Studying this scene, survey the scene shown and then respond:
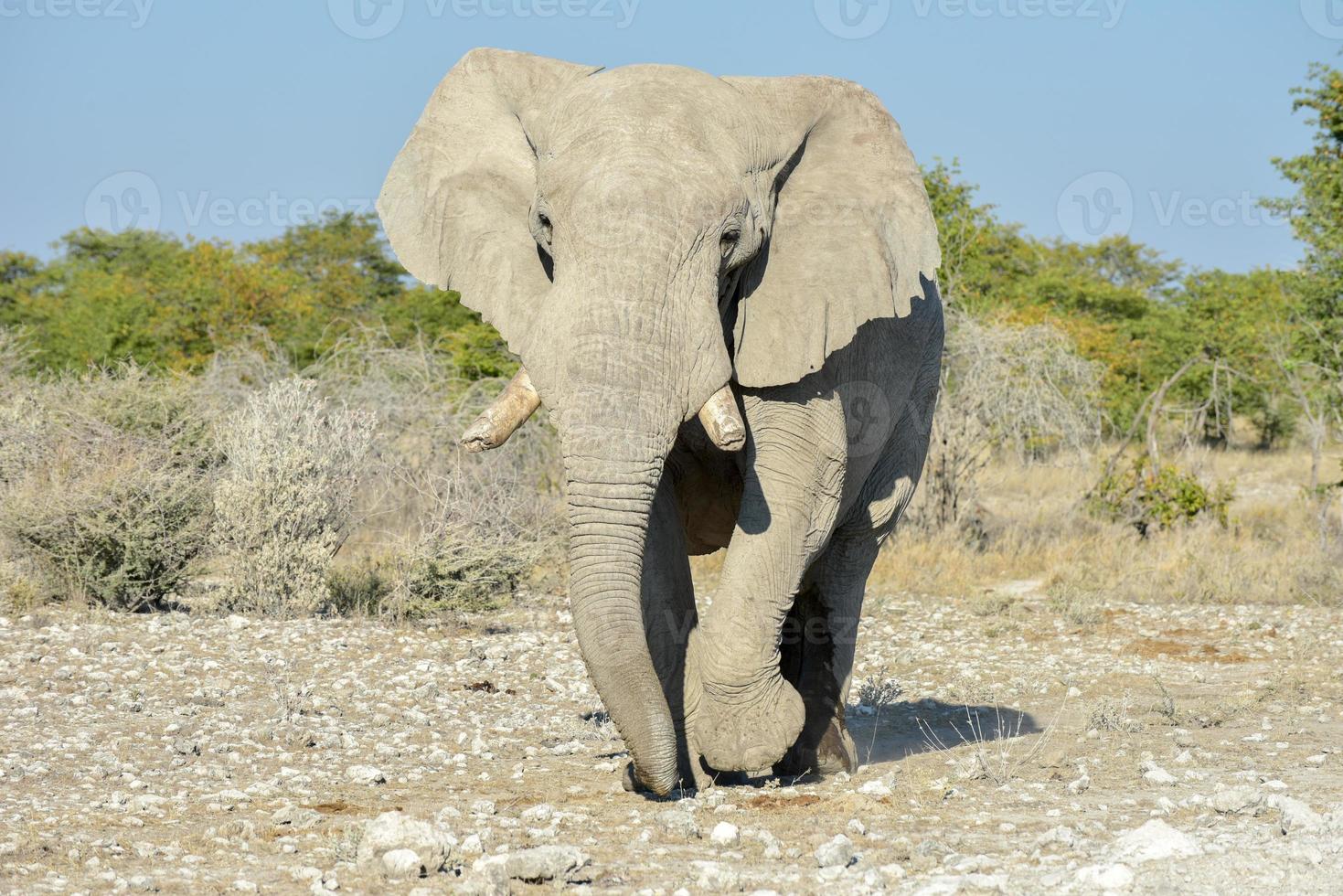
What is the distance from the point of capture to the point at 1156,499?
16.1 metres

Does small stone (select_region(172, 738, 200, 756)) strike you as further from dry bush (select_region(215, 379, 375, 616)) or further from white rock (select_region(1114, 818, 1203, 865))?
dry bush (select_region(215, 379, 375, 616))

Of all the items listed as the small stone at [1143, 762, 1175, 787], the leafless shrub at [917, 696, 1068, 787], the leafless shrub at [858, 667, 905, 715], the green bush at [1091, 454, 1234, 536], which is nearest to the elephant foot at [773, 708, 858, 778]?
the leafless shrub at [917, 696, 1068, 787]

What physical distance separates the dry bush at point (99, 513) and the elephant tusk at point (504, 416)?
649cm

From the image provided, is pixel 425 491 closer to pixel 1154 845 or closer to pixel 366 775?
pixel 366 775

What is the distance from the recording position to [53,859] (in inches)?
187

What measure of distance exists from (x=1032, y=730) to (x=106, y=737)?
4370 millimetres

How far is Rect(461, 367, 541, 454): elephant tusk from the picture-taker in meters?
5.07

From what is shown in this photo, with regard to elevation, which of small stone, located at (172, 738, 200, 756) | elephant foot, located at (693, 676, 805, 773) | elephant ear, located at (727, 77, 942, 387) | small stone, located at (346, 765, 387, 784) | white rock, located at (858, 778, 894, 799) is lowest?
white rock, located at (858, 778, 894, 799)

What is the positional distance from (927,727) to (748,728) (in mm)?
2570

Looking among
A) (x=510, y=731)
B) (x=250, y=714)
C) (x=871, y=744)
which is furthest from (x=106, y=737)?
(x=871, y=744)

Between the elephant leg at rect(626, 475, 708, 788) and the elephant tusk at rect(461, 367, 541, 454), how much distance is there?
873 mm

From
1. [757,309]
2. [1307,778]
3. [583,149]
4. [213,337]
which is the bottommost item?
[1307,778]

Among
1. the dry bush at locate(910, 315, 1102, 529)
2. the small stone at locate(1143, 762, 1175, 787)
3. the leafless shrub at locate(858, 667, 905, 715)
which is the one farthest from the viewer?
the dry bush at locate(910, 315, 1102, 529)

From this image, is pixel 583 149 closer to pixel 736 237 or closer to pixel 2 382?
pixel 736 237
